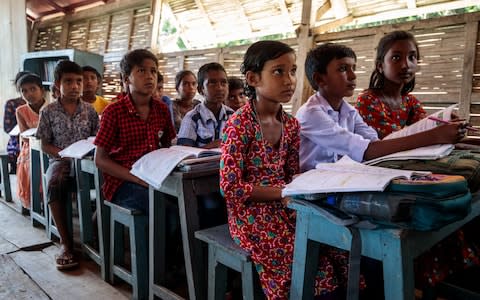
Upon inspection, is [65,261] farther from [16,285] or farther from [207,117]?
[207,117]

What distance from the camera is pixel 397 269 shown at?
3.03ft

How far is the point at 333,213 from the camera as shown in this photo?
1.00m

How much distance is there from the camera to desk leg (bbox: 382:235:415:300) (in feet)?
3.01

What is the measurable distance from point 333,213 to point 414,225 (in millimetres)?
189

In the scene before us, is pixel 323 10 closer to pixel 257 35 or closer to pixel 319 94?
pixel 257 35

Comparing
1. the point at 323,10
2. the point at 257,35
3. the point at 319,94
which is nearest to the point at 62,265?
the point at 319,94

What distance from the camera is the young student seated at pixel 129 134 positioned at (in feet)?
6.75

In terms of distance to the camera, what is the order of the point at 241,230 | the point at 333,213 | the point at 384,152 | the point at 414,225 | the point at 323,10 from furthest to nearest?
the point at 323,10
the point at 384,152
the point at 241,230
the point at 333,213
the point at 414,225

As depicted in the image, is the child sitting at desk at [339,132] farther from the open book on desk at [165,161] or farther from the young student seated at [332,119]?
the open book on desk at [165,161]

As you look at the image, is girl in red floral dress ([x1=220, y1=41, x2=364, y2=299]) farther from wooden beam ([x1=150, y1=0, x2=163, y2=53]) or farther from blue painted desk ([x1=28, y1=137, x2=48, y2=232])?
wooden beam ([x1=150, y1=0, x2=163, y2=53])

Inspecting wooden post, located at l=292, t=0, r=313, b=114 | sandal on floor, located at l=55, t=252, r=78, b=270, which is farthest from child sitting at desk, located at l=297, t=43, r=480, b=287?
wooden post, located at l=292, t=0, r=313, b=114

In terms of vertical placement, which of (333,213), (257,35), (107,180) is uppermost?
(257,35)

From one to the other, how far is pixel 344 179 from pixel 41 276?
2012 millimetres

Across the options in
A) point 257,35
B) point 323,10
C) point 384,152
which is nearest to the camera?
point 384,152
